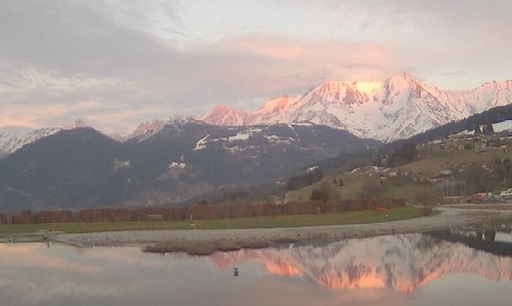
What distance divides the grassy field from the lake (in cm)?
1793

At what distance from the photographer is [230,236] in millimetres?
57594

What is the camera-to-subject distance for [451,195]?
151625mm

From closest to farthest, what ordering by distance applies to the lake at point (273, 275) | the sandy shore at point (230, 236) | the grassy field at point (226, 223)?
the lake at point (273, 275) < the sandy shore at point (230, 236) < the grassy field at point (226, 223)

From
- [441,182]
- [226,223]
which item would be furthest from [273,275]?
[441,182]

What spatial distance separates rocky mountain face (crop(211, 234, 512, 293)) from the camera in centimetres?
3275

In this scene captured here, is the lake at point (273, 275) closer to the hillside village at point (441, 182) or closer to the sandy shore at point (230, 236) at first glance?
the sandy shore at point (230, 236)

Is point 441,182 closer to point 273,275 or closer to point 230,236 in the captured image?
point 230,236

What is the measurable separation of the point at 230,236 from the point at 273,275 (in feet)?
75.9

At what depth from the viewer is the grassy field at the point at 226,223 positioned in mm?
68125

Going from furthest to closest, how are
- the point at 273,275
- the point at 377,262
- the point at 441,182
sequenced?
the point at 441,182
the point at 377,262
the point at 273,275

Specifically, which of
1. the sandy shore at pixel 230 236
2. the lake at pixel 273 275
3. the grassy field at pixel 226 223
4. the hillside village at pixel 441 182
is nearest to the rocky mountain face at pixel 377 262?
the lake at pixel 273 275

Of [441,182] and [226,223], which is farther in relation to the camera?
[441,182]

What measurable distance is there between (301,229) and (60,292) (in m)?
35.2

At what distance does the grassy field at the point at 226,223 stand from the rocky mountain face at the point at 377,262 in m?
19.2
